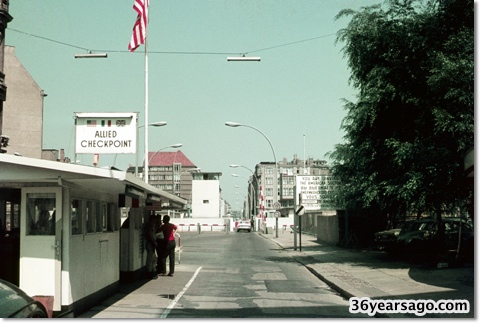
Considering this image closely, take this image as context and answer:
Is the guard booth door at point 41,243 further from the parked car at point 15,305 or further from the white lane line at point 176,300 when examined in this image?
the parked car at point 15,305

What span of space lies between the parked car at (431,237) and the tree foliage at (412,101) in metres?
1.82

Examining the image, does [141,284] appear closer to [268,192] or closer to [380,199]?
[380,199]

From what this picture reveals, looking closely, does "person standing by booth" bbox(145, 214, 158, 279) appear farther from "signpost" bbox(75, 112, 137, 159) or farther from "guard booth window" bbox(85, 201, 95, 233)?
"guard booth window" bbox(85, 201, 95, 233)

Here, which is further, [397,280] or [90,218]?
[397,280]

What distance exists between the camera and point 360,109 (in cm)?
1998

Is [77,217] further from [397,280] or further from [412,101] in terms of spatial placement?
[412,101]

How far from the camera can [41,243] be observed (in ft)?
33.6

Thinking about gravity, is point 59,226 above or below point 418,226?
above

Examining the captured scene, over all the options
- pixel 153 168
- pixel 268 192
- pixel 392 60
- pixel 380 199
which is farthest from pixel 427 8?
pixel 153 168

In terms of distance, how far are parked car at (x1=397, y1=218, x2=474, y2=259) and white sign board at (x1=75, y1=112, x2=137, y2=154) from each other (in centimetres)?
1161

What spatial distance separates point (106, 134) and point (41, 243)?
520 centimetres

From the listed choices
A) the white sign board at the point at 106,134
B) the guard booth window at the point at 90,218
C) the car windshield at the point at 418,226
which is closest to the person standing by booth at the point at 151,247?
the white sign board at the point at 106,134

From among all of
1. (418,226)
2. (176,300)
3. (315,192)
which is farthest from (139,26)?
(315,192)

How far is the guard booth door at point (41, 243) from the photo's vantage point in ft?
33.2
